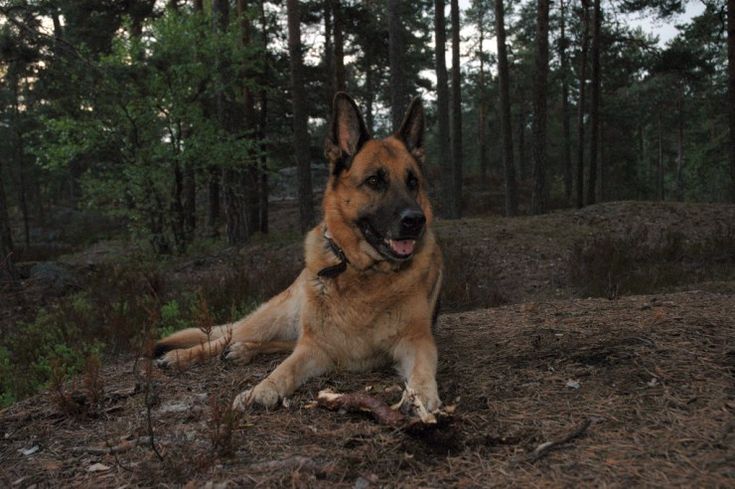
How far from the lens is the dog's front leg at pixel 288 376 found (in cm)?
302

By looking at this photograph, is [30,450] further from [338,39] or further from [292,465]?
[338,39]

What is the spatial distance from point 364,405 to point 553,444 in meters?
0.93

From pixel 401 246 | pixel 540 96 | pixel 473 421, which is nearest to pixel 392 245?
pixel 401 246

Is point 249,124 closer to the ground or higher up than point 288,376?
higher up

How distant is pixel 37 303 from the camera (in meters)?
8.70

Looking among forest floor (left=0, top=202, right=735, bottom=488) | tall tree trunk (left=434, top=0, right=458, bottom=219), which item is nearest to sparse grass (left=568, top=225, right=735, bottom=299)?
forest floor (left=0, top=202, right=735, bottom=488)

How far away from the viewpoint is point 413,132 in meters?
4.16

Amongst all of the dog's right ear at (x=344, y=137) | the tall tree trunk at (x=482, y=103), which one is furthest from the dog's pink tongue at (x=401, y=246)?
the tall tree trunk at (x=482, y=103)

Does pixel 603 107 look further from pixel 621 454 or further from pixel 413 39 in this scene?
pixel 621 454

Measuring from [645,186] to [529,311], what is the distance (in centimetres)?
3989

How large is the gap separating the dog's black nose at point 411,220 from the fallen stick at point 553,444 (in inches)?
60.8

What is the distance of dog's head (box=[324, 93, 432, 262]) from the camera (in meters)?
3.55

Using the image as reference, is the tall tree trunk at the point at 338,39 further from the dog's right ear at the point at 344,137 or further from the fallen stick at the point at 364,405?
the fallen stick at the point at 364,405

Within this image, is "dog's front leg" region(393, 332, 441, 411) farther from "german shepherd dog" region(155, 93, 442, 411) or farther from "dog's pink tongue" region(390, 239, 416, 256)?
"dog's pink tongue" region(390, 239, 416, 256)
